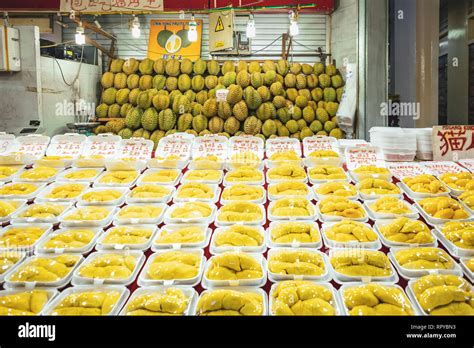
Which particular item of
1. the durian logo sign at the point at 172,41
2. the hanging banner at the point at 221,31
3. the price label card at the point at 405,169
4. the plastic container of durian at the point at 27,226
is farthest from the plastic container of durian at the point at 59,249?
the durian logo sign at the point at 172,41

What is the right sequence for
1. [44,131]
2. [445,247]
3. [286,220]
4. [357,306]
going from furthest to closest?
1. [44,131]
2. [286,220]
3. [445,247]
4. [357,306]

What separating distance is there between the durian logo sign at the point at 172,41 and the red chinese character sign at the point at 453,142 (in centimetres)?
659

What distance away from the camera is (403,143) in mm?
3084

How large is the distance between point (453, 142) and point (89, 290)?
110 inches

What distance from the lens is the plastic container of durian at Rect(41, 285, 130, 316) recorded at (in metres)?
1.78

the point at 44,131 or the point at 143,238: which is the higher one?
the point at 44,131

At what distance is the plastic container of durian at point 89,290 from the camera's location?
5.82 feet

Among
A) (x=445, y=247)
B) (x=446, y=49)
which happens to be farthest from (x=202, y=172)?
(x=446, y=49)

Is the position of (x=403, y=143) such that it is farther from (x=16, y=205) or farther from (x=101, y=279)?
(x=16, y=205)

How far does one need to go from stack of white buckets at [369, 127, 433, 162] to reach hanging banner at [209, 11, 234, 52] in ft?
17.6

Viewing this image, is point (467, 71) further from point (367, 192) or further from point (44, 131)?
point (44, 131)

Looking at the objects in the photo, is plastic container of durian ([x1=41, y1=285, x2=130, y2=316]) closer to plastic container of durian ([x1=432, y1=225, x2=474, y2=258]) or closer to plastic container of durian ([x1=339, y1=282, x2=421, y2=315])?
plastic container of durian ([x1=339, y1=282, x2=421, y2=315])
